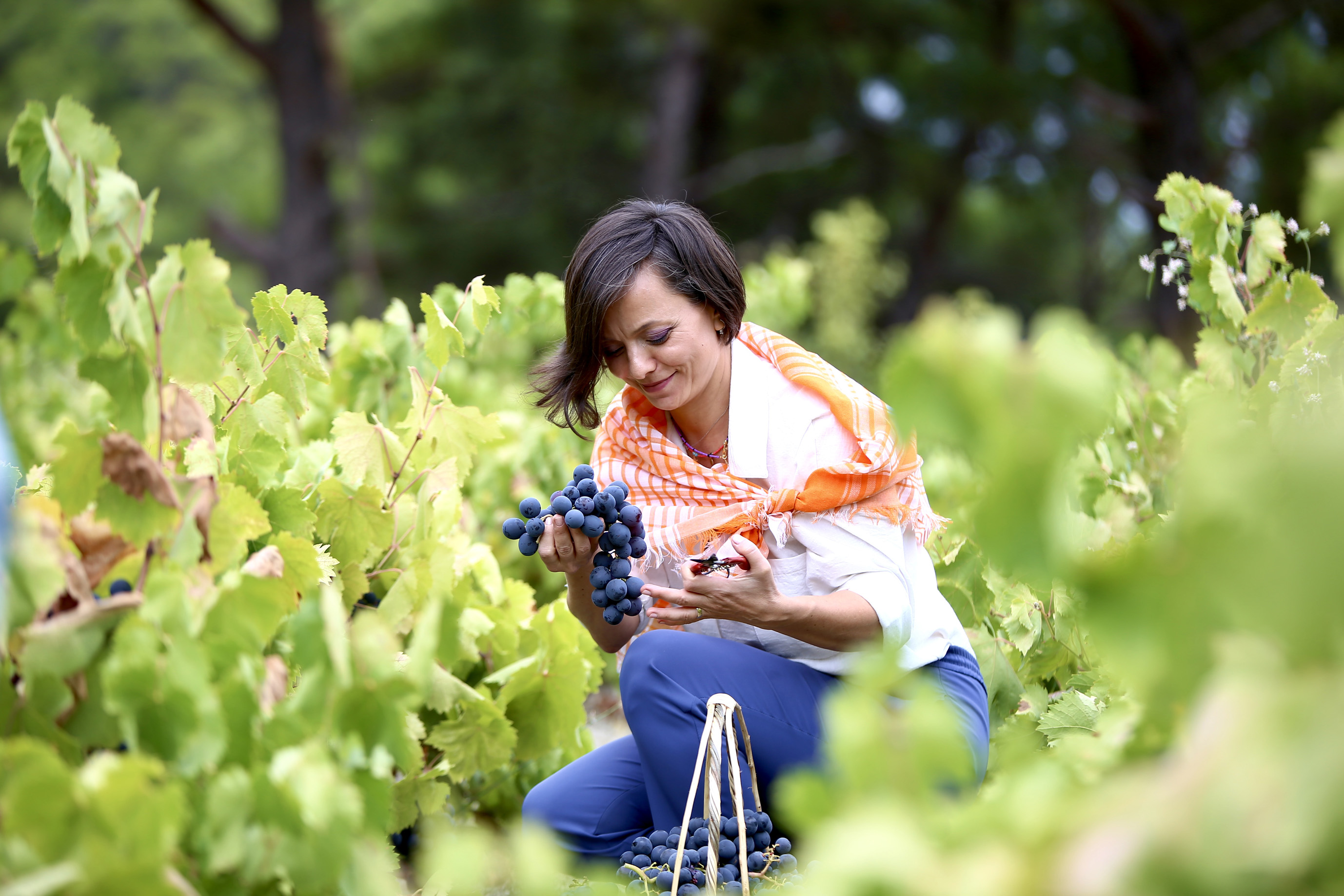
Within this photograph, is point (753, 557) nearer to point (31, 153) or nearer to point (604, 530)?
point (604, 530)

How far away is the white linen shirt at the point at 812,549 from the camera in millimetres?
1825

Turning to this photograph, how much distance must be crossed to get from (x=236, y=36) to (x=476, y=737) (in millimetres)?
7637

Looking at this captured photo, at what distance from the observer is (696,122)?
45.9ft

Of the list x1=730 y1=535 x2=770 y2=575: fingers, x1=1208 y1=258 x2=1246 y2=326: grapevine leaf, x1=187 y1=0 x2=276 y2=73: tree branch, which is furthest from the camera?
x1=187 y1=0 x2=276 y2=73: tree branch

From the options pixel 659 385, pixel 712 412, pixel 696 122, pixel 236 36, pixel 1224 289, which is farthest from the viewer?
pixel 696 122

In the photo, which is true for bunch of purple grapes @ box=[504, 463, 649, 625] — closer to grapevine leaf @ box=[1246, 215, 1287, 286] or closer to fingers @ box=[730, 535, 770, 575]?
fingers @ box=[730, 535, 770, 575]

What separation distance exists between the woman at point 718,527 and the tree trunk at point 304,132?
687cm

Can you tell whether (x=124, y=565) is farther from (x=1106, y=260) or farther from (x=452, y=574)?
(x=1106, y=260)

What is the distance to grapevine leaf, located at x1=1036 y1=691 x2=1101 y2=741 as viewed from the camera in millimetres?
1792

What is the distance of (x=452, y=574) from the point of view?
1.68 m

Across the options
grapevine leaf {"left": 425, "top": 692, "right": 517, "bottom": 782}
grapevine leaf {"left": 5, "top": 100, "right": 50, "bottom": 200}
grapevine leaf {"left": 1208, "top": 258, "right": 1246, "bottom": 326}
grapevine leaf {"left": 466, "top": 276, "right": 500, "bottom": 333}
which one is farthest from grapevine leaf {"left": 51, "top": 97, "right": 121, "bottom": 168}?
grapevine leaf {"left": 1208, "top": 258, "right": 1246, "bottom": 326}

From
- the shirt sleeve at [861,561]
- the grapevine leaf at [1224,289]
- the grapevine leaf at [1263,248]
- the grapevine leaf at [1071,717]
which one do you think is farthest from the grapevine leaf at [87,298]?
the grapevine leaf at [1263,248]

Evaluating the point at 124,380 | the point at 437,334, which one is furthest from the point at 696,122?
the point at 124,380

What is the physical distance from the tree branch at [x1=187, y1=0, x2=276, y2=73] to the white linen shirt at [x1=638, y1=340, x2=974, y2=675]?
712 centimetres
